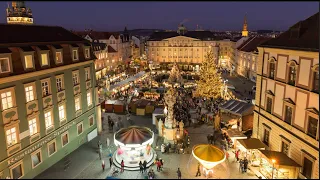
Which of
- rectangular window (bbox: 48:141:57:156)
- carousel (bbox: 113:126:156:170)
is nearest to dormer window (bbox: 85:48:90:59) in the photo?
carousel (bbox: 113:126:156:170)

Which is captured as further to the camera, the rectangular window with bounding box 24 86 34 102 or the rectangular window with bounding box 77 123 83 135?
the rectangular window with bounding box 77 123 83 135

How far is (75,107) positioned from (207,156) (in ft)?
46.2

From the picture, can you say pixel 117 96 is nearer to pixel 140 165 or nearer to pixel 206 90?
pixel 206 90

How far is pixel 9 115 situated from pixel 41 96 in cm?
338

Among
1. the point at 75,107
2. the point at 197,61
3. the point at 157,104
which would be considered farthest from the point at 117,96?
the point at 197,61

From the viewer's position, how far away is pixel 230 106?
34.0 metres

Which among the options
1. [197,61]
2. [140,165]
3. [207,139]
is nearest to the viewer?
[140,165]

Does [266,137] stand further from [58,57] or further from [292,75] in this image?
[58,57]

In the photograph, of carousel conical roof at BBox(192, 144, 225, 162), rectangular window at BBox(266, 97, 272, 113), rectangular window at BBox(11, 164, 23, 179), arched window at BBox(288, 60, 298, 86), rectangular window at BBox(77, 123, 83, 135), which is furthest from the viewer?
rectangular window at BBox(77, 123, 83, 135)

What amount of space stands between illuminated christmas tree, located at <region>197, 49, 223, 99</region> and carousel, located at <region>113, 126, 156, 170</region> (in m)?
22.7

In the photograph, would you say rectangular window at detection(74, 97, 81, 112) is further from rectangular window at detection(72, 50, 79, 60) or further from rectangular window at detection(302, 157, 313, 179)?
rectangular window at detection(302, 157, 313, 179)

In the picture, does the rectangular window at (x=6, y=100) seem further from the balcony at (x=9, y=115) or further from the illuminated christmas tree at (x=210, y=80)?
the illuminated christmas tree at (x=210, y=80)

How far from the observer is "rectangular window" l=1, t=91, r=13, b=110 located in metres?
18.3

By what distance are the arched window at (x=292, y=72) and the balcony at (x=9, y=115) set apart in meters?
21.3
